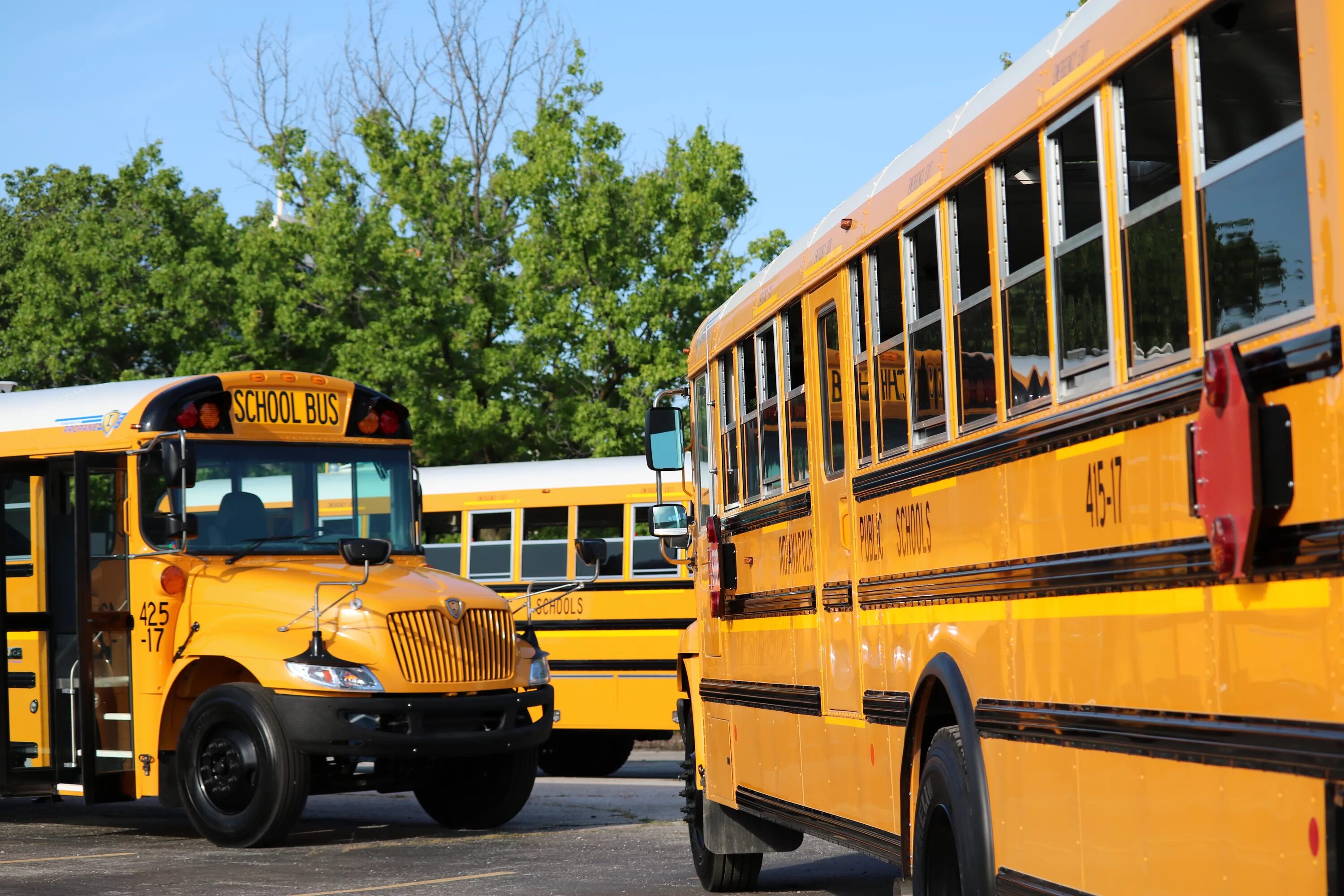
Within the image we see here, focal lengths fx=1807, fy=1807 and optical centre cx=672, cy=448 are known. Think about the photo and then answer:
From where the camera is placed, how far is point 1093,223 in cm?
438

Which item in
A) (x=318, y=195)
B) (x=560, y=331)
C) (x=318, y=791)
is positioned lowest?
Answer: (x=318, y=791)

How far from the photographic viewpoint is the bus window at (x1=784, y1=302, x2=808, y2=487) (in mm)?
7227

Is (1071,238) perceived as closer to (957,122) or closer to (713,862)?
(957,122)

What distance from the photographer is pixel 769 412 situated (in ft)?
25.7

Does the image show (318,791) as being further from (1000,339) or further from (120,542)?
(1000,339)

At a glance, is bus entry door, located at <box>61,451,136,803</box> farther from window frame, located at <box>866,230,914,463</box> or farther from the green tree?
the green tree

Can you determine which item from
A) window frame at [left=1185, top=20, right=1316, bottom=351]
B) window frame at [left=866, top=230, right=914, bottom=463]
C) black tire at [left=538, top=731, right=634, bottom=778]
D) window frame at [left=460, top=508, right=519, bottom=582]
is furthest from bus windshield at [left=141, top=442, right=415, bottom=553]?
window frame at [left=1185, top=20, right=1316, bottom=351]

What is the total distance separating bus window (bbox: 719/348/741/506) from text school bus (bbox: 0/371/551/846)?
2.64m

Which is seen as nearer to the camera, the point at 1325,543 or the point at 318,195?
the point at 1325,543

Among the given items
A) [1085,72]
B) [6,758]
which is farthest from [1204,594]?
[6,758]

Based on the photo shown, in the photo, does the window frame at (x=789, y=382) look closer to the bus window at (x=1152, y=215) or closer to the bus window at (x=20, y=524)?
the bus window at (x=1152, y=215)

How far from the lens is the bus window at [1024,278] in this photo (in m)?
4.74

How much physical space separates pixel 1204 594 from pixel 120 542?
343 inches

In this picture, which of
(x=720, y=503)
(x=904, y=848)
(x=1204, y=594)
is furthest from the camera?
(x=720, y=503)
